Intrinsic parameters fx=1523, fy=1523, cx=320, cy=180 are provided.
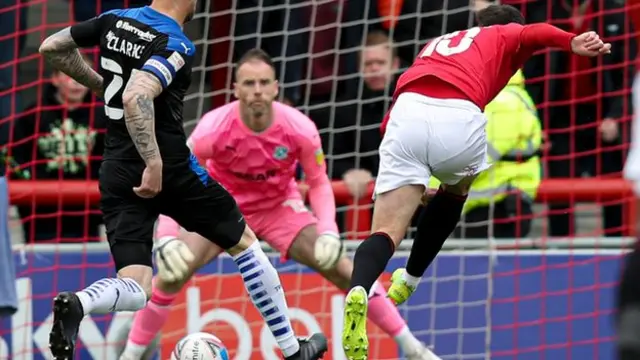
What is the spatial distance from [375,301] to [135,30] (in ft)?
7.27

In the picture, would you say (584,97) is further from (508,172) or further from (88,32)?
(88,32)

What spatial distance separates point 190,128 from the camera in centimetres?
983

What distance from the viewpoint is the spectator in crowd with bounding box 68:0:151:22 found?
913 centimetres

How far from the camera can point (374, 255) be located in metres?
6.16

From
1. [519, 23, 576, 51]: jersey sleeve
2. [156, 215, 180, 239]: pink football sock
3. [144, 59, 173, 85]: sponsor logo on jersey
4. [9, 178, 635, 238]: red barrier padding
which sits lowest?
[156, 215, 180, 239]: pink football sock

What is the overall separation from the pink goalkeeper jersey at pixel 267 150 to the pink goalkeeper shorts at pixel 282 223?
0.18 metres

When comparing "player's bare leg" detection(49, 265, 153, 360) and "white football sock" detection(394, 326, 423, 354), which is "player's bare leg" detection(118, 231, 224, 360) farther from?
"player's bare leg" detection(49, 265, 153, 360)

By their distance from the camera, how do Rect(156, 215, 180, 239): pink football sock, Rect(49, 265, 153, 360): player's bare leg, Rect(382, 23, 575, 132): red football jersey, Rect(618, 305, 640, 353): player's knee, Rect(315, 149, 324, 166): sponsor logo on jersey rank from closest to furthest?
Rect(618, 305, 640, 353): player's knee → Rect(49, 265, 153, 360): player's bare leg → Rect(382, 23, 575, 132): red football jersey → Rect(156, 215, 180, 239): pink football sock → Rect(315, 149, 324, 166): sponsor logo on jersey

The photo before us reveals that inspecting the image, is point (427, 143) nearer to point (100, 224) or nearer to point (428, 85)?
point (428, 85)

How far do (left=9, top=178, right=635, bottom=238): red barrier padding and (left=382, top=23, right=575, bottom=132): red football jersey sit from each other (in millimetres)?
2232

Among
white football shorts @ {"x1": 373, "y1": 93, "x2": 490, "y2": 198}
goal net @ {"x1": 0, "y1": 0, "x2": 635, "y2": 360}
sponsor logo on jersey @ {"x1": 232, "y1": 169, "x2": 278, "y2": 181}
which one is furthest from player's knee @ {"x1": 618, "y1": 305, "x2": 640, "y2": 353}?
goal net @ {"x1": 0, "y1": 0, "x2": 635, "y2": 360}

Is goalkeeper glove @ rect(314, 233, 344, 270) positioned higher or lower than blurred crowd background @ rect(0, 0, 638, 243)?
lower

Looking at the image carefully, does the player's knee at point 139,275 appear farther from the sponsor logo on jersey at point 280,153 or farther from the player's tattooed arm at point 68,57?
the sponsor logo on jersey at point 280,153

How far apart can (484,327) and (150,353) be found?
1.85 meters
